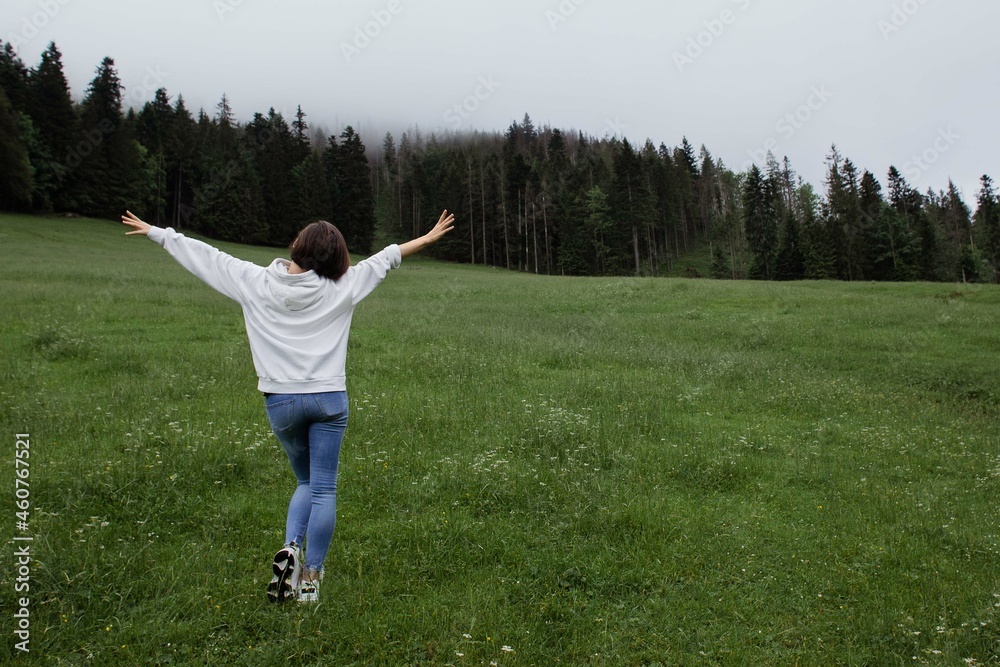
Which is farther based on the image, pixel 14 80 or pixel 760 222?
pixel 760 222

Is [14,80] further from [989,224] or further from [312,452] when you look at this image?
[989,224]

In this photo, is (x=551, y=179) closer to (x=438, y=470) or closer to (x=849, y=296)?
(x=849, y=296)

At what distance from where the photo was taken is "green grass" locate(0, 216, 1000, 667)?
416cm

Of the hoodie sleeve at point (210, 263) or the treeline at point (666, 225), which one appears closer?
the hoodie sleeve at point (210, 263)

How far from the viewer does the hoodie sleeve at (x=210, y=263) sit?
14.3 feet

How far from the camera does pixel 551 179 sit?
88.4 metres

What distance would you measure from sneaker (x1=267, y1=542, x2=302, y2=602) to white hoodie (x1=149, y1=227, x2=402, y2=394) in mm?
1108

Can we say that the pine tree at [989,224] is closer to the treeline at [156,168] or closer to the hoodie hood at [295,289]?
the treeline at [156,168]

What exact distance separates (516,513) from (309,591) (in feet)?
7.38

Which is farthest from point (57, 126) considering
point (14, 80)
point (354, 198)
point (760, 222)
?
point (760, 222)

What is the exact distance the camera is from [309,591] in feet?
14.1

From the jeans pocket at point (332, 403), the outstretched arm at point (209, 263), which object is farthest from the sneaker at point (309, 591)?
Answer: the outstretched arm at point (209, 263)

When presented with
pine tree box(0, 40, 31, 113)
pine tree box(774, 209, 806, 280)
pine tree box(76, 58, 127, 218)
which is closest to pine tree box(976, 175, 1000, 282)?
pine tree box(774, 209, 806, 280)

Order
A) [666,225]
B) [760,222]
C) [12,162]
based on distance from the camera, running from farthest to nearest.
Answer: [666,225] < [760,222] < [12,162]
